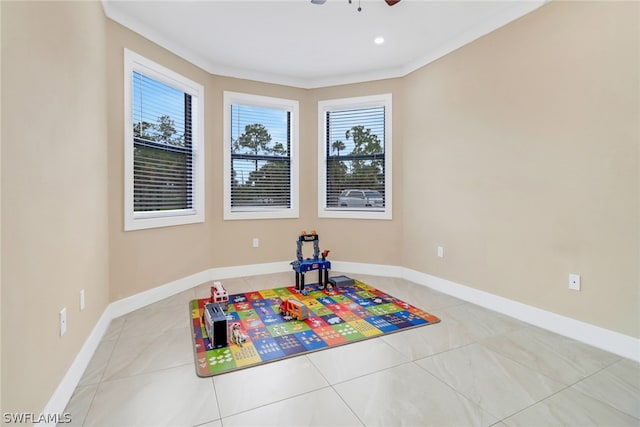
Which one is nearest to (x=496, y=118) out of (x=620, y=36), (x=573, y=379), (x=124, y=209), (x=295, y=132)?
(x=620, y=36)

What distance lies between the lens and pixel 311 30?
3.09 meters

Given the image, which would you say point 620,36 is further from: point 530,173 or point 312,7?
point 312,7

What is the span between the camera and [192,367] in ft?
6.54

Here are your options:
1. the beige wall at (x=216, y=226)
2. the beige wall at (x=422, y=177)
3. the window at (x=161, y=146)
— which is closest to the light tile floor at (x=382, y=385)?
the beige wall at (x=422, y=177)

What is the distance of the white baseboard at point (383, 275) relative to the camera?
1846 millimetres

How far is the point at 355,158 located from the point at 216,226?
6.98ft

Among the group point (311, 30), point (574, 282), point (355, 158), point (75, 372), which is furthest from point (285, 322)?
point (311, 30)

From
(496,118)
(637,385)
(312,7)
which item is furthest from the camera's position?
(496,118)

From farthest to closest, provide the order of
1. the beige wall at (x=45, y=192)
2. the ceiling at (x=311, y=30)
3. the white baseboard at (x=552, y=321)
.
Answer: the ceiling at (x=311, y=30) → the white baseboard at (x=552, y=321) → the beige wall at (x=45, y=192)

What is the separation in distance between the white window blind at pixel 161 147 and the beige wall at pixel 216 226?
0.73ft

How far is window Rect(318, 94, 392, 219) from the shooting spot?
4.21 m

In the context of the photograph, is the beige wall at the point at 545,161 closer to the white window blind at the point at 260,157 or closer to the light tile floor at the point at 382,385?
the light tile floor at the point at 382,385

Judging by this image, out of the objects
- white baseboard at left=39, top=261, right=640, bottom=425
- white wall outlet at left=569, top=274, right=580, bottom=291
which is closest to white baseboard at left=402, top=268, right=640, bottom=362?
white baseboard at left=39, top=261, right=640, bottom=425

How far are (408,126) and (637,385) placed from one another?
3.16 metres
